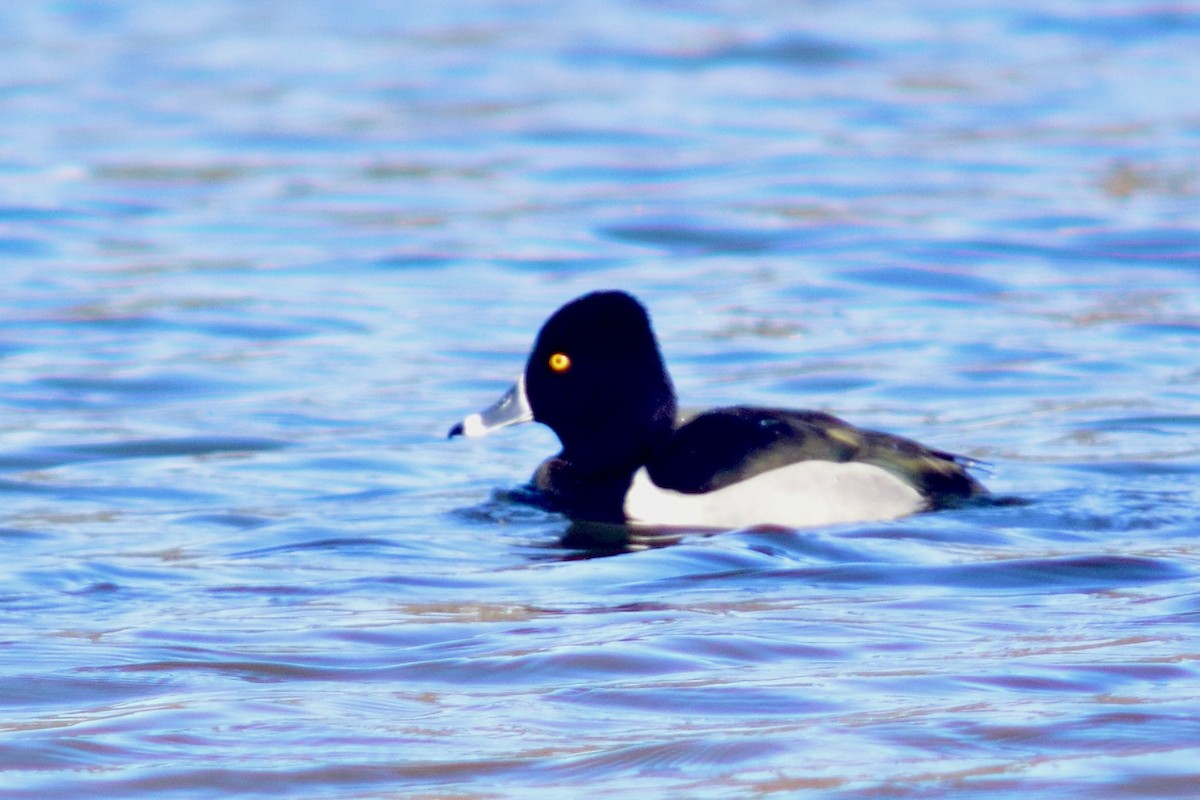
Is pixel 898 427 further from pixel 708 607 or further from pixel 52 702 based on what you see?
pixel 52 702

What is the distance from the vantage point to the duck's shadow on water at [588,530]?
7365 millimetres

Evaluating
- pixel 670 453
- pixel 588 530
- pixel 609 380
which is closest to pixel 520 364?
pixel 609 380

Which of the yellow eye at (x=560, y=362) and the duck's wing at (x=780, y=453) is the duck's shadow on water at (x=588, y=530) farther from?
the yellow eye at (x=560, y=362)

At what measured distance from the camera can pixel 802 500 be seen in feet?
24.8

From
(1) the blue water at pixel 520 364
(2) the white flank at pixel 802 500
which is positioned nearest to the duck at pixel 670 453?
(2) the white flank at pixel 802 500

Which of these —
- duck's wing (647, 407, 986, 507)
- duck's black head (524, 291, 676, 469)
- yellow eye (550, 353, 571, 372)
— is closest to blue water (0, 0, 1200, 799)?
duck's wing (647, 407, 986, 507)

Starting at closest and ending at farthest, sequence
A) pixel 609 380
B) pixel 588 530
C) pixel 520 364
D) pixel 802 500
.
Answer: pixel 802 500, pixel 588 530, pixel 609 380, pixel 520 364

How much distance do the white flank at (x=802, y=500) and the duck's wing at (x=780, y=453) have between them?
0.03 metres

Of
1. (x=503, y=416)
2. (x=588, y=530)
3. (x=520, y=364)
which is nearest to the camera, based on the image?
(x=588, y=530)

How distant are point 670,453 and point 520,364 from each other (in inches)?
135

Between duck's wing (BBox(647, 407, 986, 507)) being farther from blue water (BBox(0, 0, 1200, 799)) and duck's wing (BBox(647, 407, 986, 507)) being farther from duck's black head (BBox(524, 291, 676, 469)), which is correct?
blue water (BBox(0, 0, 1200, 799))

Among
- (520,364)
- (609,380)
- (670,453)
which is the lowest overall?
(520,364)

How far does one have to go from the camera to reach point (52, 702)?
5414 mm

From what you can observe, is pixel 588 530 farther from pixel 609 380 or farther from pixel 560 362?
pixel 560 362
